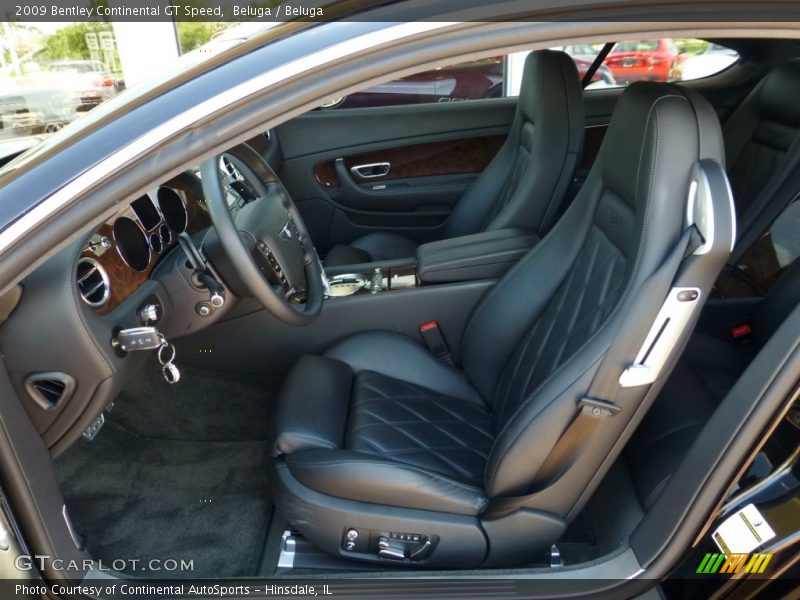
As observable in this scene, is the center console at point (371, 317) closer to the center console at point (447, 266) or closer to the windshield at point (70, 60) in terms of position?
the center console at point (447, 266)

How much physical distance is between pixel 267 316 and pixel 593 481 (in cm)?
106

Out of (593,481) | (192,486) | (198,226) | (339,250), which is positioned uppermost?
(198,226)

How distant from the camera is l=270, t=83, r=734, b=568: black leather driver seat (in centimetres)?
110

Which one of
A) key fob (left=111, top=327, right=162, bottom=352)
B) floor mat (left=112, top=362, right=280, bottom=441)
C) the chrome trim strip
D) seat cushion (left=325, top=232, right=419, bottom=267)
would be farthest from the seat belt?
seat cushion (left=325, top=232, right=419, bottom=267)

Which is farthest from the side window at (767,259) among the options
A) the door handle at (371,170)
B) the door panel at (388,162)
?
the door handle at (371,170)

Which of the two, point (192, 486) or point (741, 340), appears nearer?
point (192, 486)

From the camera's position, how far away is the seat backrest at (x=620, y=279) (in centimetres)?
107

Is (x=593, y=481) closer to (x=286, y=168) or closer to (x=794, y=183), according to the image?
(x=794, y=183)

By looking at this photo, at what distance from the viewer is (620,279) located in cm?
125

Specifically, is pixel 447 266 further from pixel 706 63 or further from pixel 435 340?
pixel 706 63

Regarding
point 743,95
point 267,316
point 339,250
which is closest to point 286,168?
point 339,250

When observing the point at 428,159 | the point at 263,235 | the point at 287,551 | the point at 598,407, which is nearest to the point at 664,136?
the point at 598,407

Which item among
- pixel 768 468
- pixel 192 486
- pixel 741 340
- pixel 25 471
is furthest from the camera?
pixel 741 340

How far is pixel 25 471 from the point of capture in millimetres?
1007
